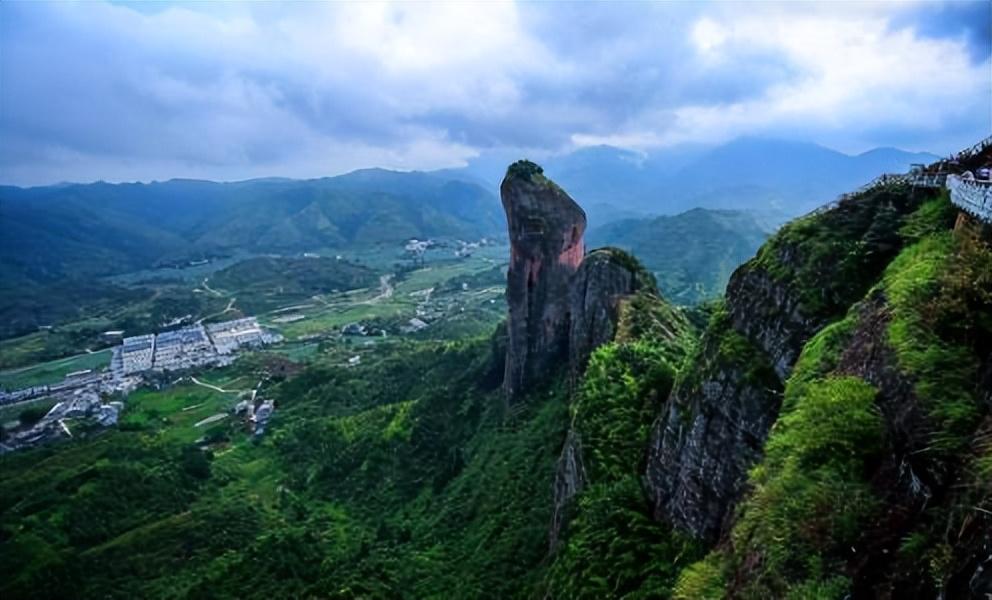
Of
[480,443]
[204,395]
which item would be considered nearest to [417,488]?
[480,443]

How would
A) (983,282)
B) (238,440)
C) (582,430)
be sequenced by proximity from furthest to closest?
1. (238,440)
2. (582,430)
3. (983,282)

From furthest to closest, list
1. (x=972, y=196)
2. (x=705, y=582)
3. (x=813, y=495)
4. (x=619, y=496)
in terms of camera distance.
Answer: (x=619, y=496) < (x=972, y=196) < (x=705, y=582) < (x=813, y=495)

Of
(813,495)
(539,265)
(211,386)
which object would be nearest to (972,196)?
(813,495)

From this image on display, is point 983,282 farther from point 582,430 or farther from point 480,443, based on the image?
point 480,443

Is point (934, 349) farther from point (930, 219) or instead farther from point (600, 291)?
point (600, 291)

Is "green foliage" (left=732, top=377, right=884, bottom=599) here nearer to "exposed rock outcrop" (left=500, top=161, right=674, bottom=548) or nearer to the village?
"exposed rock outcrop" (left=500, top=161, right=674, bottom=548)
